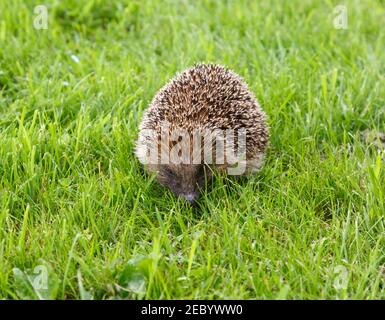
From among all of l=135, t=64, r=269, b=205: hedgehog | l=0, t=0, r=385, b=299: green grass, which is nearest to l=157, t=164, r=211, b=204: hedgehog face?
l=135, t=64, r=269, b=205: hedgehog

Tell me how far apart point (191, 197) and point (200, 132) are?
59cm

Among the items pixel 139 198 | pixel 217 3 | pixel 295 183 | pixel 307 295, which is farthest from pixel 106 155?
pixel 217 3

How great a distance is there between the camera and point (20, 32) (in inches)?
307

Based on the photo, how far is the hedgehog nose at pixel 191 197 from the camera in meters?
5.21

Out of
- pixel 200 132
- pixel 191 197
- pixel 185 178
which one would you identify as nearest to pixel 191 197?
pixel 191 197

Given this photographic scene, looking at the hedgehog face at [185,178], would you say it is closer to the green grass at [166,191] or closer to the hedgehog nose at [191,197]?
the hedgehog nose at [191,197]

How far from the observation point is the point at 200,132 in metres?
5.47

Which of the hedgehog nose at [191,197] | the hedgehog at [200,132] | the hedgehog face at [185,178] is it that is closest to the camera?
the hedgehog nose at [191,197]

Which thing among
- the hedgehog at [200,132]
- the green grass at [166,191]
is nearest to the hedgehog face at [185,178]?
the hedgehog at [200,132]

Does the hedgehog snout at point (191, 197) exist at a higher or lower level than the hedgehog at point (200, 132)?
lower

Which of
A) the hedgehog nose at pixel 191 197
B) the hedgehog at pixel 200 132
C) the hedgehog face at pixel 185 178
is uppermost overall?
the hedgehog at pixel 200 132

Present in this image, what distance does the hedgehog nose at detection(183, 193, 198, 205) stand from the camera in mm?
5207

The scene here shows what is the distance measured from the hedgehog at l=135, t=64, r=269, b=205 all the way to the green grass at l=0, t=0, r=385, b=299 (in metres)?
0.17
